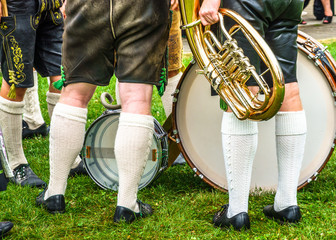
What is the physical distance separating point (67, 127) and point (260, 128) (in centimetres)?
105

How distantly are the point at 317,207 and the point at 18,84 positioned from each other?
5.65 feet

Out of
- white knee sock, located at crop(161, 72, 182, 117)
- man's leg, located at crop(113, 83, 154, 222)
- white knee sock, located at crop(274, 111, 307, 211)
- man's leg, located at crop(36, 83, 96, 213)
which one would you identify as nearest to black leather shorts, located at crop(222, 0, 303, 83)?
white knee sock, located at crop(274, 111, 307, 211)

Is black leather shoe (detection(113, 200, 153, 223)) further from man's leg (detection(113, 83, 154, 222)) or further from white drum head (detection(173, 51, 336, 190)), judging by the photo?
white drum head (detection(173, 51, 336, 190))

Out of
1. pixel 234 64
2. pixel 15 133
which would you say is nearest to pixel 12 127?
pixel 15 133

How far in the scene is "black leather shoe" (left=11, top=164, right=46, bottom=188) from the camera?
324cm

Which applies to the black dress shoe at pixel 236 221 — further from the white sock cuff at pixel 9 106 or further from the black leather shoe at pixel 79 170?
the white sock cuff at pixel 9 106

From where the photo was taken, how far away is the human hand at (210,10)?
2309mm

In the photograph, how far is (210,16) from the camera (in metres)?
2.33

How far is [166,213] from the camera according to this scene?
2.80 m

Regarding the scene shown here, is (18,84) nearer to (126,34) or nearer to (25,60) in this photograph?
(25,60)

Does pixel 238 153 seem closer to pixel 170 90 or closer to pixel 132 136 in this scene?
pixel 132 136

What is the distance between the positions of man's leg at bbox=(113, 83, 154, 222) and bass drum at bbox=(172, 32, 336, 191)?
471mm

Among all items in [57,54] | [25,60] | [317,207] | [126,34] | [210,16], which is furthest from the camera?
[57,54]

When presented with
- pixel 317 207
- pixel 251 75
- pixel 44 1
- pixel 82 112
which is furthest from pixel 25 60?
pixel 317 207
